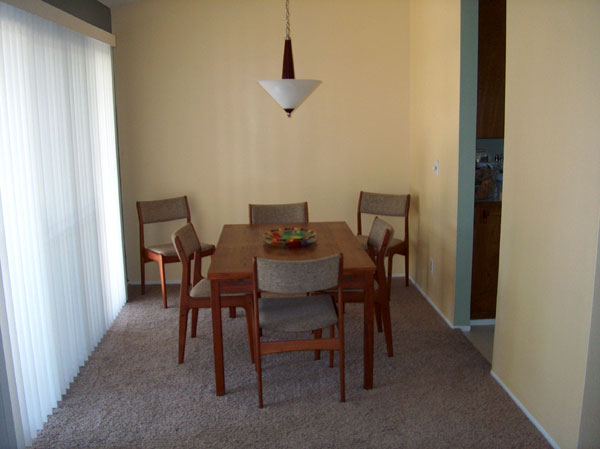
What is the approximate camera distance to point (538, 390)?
2.64 metres

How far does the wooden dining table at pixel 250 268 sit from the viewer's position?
2924 millimetres

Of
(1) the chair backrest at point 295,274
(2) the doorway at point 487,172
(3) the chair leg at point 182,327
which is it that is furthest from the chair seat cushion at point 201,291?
(2) the doorway at point 487,172

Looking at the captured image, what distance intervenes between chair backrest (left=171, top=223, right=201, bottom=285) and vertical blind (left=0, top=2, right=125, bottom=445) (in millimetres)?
671

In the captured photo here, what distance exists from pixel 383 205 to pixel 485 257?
1178 millimetres

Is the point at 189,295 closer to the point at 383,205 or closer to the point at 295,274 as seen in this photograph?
the point at 295,274

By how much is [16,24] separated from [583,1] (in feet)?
8.55

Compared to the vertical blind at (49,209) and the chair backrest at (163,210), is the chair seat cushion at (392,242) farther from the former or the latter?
the vertical blind at (49,209)

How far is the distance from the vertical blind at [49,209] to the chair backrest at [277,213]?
1.17 metres

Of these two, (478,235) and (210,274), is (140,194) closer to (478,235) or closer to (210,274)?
(210,274)

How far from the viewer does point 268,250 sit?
3326 mm

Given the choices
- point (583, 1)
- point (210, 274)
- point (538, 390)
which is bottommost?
point (538, 390)

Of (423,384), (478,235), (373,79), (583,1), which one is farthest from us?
(373,79)

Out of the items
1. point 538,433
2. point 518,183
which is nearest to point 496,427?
point 538,433

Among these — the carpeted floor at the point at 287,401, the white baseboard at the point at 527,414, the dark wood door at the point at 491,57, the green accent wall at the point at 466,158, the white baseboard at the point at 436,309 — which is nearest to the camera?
the white baseboard at the point at 527,414
